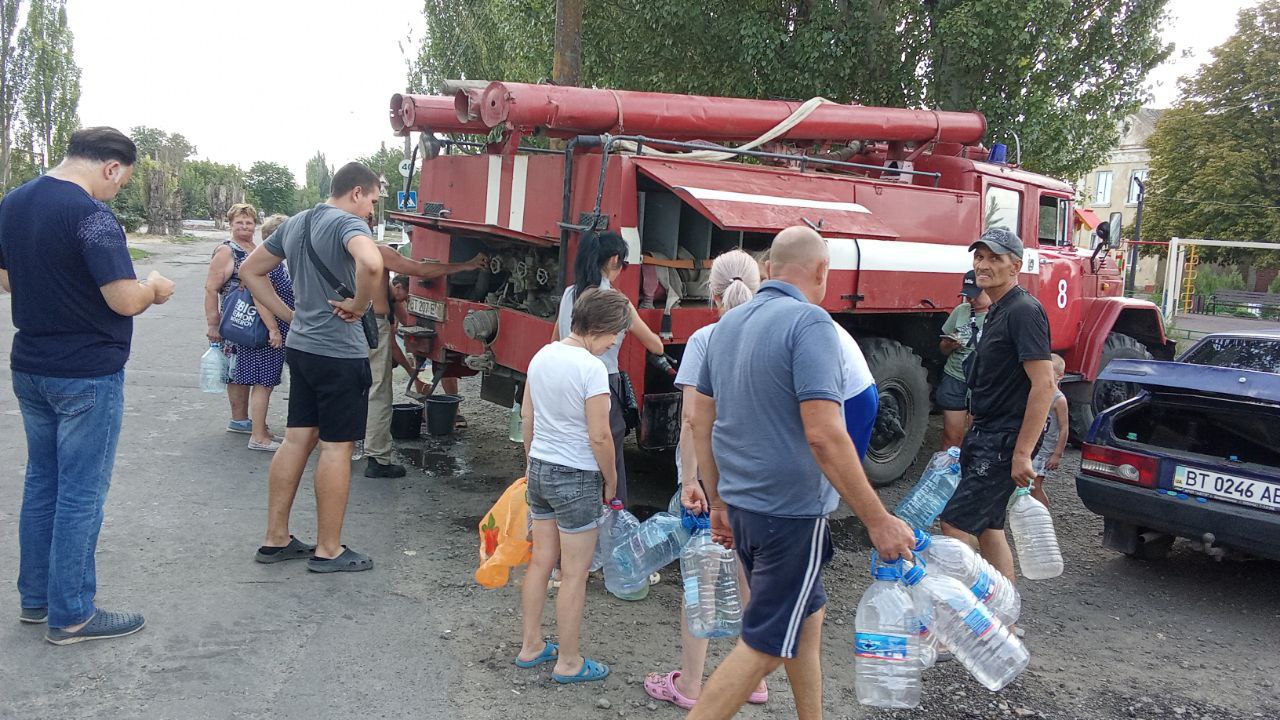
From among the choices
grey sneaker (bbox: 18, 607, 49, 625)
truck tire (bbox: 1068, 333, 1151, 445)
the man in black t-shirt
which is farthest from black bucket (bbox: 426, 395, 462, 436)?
truck tire (bbox: 1068, 333, 1151, 445)

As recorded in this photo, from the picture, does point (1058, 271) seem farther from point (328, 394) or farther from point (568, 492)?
point (328, 394)

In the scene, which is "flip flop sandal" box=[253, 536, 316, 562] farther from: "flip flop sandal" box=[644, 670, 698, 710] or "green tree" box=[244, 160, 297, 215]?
"green tree" box=[244, 160, 297, 215]

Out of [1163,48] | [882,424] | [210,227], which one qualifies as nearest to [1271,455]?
[882,424]

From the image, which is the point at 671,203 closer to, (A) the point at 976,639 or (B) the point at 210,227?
(A) the point at 976,639

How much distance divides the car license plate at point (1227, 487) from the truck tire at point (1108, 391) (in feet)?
10.6

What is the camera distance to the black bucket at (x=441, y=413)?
7133 millimetres

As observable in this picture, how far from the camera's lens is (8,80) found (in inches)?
1244

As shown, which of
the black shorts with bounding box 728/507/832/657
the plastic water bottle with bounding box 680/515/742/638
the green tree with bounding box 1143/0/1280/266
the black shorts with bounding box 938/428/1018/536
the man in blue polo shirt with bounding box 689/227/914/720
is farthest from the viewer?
the green tree with bounding box 1143/0/1280/266

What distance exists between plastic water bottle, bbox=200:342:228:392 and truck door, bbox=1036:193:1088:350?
21.0 ft

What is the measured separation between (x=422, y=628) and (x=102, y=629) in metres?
1.24

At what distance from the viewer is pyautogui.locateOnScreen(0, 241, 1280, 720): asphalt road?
3344 millimetres

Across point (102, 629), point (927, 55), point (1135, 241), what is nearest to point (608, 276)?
point (102, 629)

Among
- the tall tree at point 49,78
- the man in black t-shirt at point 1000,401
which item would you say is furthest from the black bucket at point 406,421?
the tall tree at point 49,78

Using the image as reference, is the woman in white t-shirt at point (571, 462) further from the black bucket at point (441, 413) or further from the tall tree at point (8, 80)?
the tall tree at point (8, 80)
